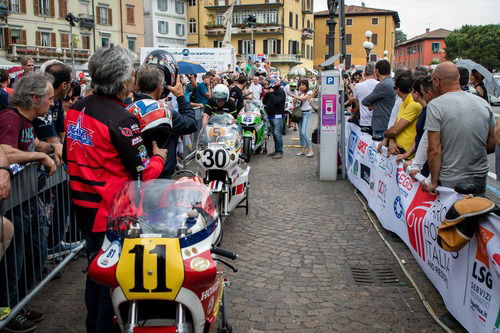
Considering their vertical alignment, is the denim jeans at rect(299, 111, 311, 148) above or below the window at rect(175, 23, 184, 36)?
below

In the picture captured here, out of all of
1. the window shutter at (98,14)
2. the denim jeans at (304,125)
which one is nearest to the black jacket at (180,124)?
the denim jeans at (304,125)

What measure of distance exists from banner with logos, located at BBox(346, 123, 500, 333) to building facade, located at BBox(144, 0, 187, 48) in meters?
64.0

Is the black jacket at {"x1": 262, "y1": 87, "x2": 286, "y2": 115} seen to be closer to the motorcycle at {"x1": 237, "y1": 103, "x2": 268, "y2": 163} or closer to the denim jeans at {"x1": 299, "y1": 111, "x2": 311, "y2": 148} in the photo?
the motorcycle at {"x1": 237, "y1": 103, "x2": 268, "y2": 163}

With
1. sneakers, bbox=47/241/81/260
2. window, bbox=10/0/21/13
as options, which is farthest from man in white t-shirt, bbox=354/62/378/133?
window, bbox=10/0/21/13

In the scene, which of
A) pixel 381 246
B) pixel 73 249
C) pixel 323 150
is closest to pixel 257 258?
pixel 381 246

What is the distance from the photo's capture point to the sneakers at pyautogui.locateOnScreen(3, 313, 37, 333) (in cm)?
411

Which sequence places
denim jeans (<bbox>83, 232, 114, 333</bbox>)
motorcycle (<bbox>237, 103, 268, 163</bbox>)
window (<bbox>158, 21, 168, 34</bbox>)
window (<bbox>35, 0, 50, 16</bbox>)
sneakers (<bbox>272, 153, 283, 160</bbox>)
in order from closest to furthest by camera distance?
denim jeans (<bbox>83, 232, 114, 333</bbox>) → motorcycle (<bbox>237, 103, 268, 163</bbox>) → sneakers (<bbox>272, 153, 283, 160</bbox>) → window (<bbox>35, 0, 50, 16</bbox>) → window (<bbox>158, 21, 168, 34</bbox>)

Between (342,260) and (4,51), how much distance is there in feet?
160

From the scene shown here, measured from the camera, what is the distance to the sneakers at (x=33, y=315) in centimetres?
430

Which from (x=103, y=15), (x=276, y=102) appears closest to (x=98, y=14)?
(x=103, y=15)

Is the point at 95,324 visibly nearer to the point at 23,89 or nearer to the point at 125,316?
the point at 125,316

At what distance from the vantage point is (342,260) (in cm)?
583

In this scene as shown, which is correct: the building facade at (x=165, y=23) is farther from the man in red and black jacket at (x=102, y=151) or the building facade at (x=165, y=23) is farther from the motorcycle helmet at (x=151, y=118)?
the man in red and black jacket at (x=102, y=151)

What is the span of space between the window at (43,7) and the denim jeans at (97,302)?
52.2m
